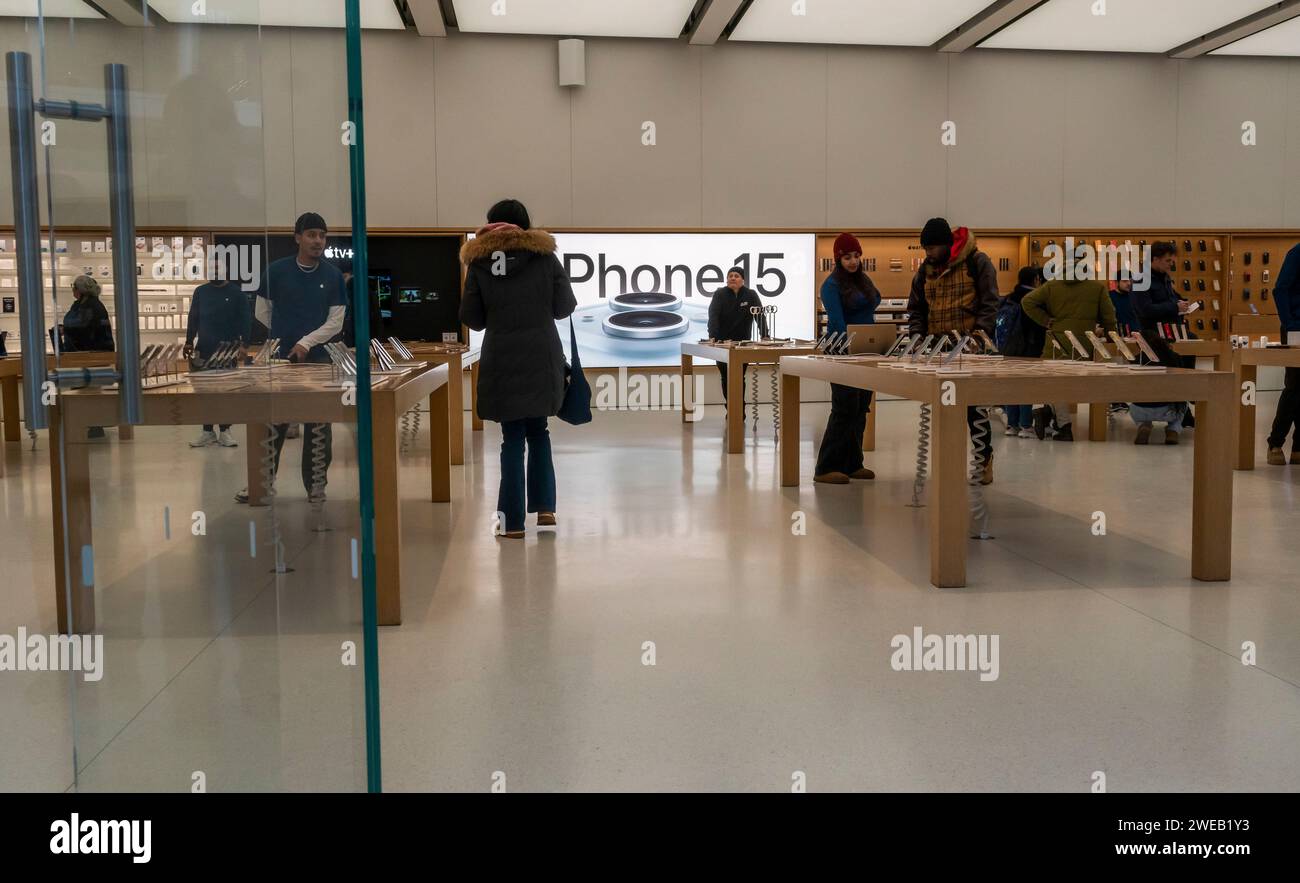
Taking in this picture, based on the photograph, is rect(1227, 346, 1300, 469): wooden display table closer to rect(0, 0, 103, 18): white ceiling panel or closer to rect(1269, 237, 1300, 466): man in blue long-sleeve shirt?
rect(1269, 237, 1300, 466): man in blue long-sleeve shirt

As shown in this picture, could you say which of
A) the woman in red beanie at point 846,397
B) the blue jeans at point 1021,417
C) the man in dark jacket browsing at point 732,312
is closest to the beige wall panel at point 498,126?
the man in dark jacket browsing at point 732,312

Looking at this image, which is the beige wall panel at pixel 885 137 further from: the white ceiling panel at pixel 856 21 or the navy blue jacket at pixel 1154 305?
the navy blue jacket at pixel 1154 305

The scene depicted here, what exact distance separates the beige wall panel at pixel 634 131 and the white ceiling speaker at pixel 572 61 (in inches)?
7.2

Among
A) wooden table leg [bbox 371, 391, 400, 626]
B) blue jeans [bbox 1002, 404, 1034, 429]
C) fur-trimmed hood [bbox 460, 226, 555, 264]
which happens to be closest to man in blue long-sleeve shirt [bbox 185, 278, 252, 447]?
wooden table leg [bbox 371, 391, 400, 626]

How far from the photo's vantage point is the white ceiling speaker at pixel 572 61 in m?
11.6

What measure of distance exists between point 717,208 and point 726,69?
1.47 meters

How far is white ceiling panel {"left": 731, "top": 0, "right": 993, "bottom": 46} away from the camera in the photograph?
10.8 meters

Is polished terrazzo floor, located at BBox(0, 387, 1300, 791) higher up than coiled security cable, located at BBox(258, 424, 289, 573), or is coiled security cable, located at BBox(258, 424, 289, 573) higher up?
coiled security cable, located at BBox(258, 424, 289, 573)

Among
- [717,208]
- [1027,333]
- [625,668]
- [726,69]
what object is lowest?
[625,668]

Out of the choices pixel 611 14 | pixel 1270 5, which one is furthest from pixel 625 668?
pixel 1270 5

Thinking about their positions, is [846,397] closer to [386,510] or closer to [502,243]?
[502,243]

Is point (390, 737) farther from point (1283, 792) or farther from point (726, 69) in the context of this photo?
point (726, 69)

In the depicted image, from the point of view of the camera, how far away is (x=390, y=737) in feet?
7.91

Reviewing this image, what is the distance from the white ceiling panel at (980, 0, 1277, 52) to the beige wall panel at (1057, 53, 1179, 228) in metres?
0.23
